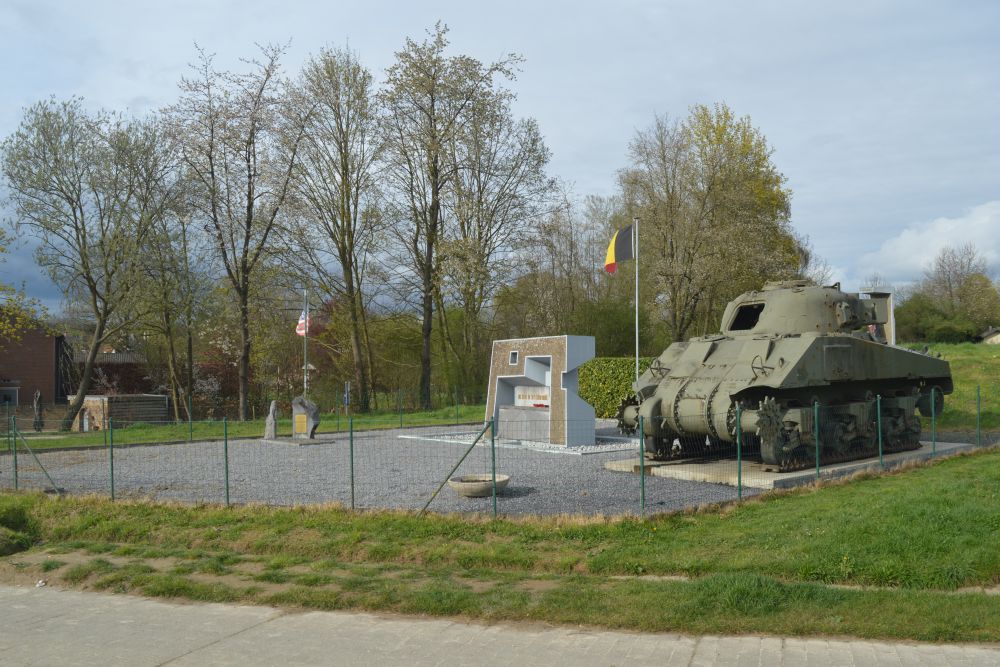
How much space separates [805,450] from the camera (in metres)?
14.4

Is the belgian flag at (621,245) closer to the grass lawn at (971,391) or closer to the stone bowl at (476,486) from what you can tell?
the grass lawn at (971,391)

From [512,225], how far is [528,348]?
1680 cm

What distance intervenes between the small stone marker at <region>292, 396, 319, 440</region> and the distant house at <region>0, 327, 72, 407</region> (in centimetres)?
2967

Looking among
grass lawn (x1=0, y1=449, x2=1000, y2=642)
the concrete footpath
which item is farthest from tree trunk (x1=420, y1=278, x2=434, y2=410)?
the concrete footpath

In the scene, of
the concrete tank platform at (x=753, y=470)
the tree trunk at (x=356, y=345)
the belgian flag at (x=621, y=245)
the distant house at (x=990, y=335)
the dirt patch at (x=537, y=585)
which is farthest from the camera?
the distant house at (x=990, y=335)

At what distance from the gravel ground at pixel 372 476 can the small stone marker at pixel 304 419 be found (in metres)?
0.76

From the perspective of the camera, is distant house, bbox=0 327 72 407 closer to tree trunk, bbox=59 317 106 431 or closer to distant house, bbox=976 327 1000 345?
tree trunk, bbox=59 317 106 431

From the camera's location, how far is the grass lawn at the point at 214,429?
915 inches

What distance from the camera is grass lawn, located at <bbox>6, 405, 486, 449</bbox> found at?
76.2 feet

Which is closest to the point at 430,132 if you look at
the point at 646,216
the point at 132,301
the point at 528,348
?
the point at 646,216

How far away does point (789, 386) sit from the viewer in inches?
538

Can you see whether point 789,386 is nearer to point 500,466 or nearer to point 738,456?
point 738,456

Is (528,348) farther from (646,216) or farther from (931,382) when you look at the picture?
(646,216)

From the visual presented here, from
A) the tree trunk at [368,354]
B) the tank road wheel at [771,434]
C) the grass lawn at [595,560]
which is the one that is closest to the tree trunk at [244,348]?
the tree trunk at [368,354]
